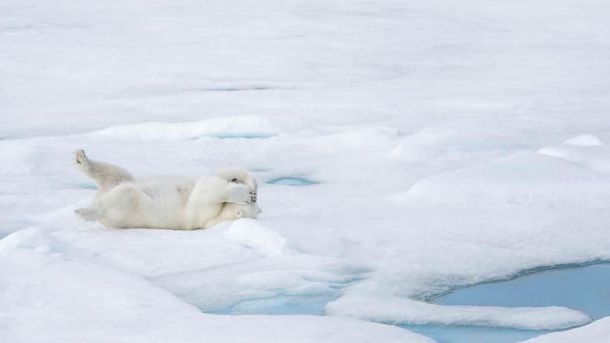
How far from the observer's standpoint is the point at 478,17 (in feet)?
48.1

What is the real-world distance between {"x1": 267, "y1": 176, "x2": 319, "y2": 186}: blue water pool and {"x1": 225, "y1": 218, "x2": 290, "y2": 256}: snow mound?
141 cm

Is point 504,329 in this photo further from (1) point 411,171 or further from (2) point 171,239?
(1) point 411,171

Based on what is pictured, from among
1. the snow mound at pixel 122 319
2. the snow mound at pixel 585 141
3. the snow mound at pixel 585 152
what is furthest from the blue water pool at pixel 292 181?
the snow mound at pixel 122 319

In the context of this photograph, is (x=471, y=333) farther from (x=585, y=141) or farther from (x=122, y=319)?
(x=585, y=141)

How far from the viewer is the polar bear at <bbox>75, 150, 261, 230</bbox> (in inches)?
165

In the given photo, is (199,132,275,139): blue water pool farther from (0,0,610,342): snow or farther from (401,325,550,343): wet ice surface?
(401,325,550,343): wet ice surface

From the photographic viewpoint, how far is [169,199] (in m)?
4.31

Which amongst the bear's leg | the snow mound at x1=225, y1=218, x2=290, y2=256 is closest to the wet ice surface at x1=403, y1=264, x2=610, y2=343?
the snow mound at x1=225, y1=218, x2=290, y2=256

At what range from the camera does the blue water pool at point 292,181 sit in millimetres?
5551

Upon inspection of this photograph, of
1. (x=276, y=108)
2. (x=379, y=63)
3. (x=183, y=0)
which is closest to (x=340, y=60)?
(x=379, y=63)

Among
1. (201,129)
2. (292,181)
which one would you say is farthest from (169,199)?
(201,129)

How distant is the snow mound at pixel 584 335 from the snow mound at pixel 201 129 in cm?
387

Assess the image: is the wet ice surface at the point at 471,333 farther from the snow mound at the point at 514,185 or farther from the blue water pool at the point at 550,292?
the snow mound at the point at 514,185

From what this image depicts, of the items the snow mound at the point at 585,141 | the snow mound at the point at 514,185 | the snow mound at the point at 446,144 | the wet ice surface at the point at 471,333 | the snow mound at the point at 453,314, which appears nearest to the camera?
the wet ice surface at the point at 471,333
